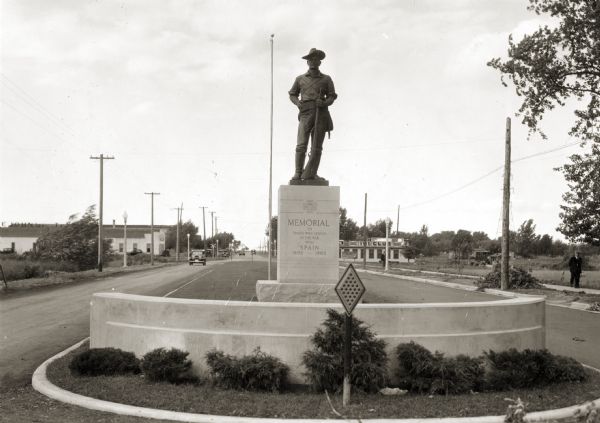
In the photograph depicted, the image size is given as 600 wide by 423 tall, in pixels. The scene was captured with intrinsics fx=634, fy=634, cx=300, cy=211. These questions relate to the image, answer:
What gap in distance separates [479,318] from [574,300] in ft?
51.5

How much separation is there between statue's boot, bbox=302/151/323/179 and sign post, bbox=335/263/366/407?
3981mm

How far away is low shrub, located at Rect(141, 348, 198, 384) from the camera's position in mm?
7660

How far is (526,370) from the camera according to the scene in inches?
305

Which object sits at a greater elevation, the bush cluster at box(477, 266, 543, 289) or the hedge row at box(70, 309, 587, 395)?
the hedge row at box(70, 309, 587, 395)

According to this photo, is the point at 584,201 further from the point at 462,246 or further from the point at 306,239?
the point at 462,246

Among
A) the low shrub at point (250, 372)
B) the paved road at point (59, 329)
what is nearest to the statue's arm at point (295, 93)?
the paved road at point (59, 329)

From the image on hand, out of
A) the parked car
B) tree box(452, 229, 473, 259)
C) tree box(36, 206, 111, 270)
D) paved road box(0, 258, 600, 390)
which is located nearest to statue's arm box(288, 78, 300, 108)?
paved road box(0, 258, 600, 390)

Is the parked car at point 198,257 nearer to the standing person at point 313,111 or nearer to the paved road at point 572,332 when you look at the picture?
the paved road at point 572,332

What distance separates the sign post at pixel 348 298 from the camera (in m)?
6.65

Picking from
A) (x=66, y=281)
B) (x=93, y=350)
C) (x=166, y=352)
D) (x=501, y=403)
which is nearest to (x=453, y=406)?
(x=501, y=403)

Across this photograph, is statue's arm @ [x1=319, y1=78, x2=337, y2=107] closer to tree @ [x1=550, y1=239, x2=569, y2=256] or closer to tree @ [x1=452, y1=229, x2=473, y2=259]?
tree @ [x1=452, y1=229, x2=473, y2=259]

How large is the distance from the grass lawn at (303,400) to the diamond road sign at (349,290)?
3.66 ft

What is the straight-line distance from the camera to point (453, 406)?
6.82m

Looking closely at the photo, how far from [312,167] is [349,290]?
4217 mm
